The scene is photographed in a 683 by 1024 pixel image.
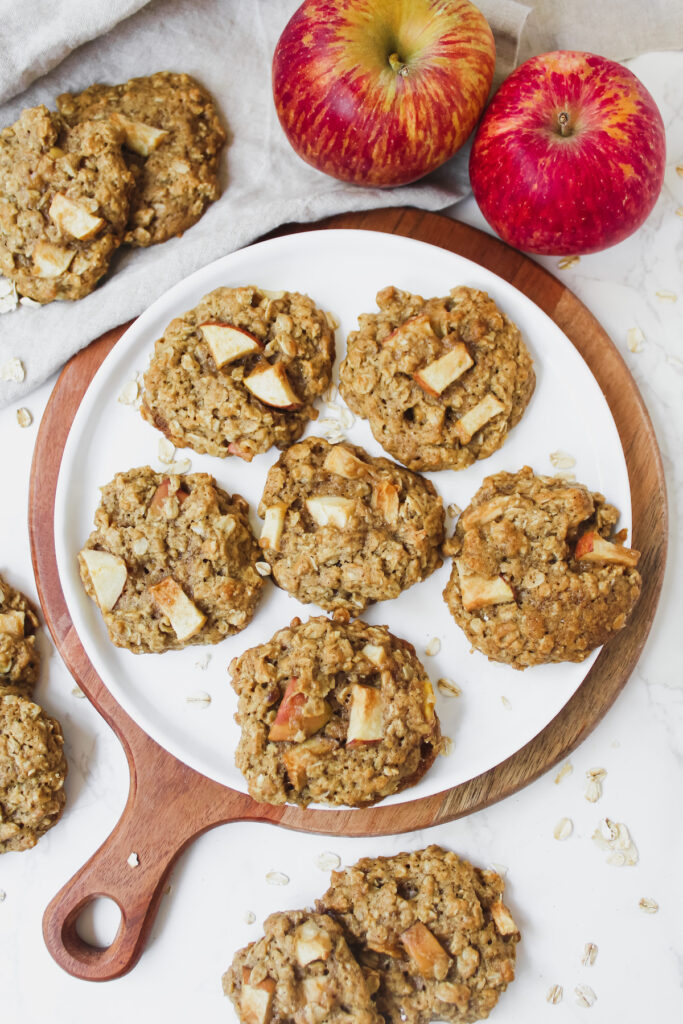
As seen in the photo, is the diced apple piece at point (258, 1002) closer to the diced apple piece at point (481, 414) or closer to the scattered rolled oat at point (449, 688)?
the scattered rolled oat at point (449, 688)

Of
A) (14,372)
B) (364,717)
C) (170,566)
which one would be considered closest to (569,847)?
(364,717)

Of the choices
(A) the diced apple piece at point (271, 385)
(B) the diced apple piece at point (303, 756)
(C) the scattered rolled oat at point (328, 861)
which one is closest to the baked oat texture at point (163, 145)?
(A) the diced apple piece at point (271, 385)

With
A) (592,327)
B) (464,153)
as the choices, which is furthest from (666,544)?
(464,153)

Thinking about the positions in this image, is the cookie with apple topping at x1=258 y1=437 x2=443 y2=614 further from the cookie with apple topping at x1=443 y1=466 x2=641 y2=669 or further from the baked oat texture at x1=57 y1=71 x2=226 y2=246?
the baked oat texture at x1=57 y1=71 x2=226 y2=246

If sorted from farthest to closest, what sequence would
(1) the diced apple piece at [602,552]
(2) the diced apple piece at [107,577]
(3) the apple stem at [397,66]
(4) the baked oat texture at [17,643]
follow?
(4) the baked oat texture at [17,643], (2) the diced apple piece at [107,577], (1) the diced apple piece at [602,552], (3) the apple stem at [397,66]

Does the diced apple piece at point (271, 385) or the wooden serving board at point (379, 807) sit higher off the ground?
the diced apple piece at point (271, 385)

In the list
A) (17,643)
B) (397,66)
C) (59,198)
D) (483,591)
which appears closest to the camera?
(397,66)

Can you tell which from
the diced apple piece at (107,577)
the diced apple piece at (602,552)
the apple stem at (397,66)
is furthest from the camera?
the diced apple piece at (107,577)

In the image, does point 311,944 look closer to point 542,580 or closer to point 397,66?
point 542,580

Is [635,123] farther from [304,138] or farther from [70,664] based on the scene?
[70,664]
